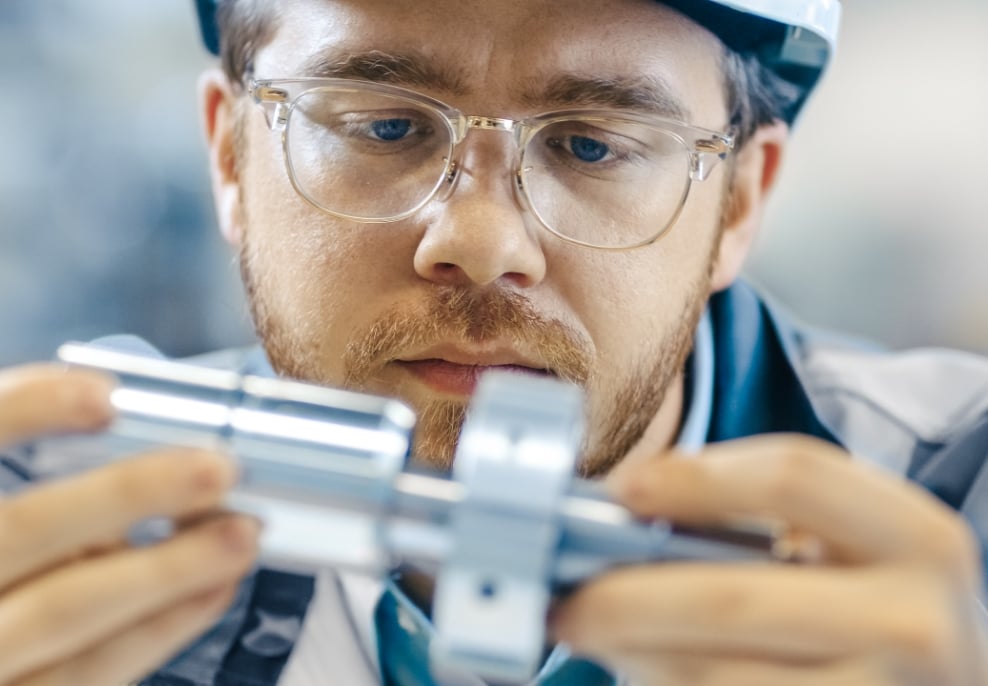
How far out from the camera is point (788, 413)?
101 centimetres

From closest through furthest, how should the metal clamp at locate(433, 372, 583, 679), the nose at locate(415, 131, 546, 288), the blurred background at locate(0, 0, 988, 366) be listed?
1. the metal clamp at locate(433, 372, 583, 679)
2. the nose at locate(415, 131, 546, 288)
3. the blurred background at locate(0, 0, 988, 366)

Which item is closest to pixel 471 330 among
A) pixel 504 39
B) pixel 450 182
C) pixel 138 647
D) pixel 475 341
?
pixel 475 341

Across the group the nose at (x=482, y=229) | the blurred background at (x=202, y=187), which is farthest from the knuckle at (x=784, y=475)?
the blurred background at (x=202, y=187)

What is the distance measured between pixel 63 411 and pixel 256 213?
53 cm

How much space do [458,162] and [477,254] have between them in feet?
0.29

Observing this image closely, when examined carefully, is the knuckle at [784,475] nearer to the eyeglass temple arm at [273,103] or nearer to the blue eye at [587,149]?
the blue eye at [587,149]

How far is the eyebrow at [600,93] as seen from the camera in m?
0.77

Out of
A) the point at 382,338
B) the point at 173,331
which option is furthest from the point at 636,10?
the point at 173,331

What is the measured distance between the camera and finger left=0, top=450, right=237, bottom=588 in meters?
0.39

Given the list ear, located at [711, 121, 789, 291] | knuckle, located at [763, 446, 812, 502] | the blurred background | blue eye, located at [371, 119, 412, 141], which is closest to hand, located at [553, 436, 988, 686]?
knuckle, located at [763, 446, 812, 502]

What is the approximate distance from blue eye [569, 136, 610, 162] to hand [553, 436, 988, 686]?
17.7 inches

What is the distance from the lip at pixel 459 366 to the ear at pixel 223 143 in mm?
287

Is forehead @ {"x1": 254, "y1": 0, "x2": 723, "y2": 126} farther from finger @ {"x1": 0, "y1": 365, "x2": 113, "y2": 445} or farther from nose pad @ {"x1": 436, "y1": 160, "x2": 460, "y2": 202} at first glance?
finger @ {"x1": 0, "y1": 365, "x2": 113, "y2": 445}

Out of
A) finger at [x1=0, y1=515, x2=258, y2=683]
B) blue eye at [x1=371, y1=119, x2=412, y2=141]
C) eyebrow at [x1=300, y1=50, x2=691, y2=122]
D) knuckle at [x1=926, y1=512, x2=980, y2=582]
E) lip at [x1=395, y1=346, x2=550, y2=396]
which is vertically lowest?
lip at [x1=395, y1=346, x2=550, y2=396]
